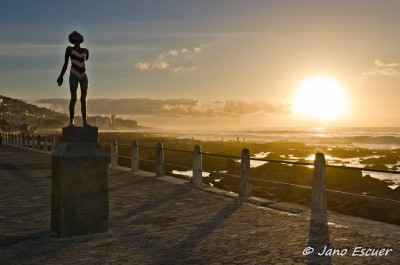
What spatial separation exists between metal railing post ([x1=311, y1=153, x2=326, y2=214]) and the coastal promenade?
276 mm

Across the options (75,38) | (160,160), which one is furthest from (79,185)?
(160,160)

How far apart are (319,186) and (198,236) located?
11.5 ft

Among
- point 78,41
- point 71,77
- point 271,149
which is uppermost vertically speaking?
point 78,41

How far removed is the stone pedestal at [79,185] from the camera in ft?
24.7

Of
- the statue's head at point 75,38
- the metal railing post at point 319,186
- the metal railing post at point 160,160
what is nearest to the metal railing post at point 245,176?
the metal railing post at point 319,186

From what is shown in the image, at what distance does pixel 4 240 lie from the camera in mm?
7305

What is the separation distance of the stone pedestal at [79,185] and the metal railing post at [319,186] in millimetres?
4576

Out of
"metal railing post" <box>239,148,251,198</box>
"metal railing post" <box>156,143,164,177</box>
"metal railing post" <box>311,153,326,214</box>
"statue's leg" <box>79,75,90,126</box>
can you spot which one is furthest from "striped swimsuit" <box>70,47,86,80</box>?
"metal railing post" <box>156,143,164,177</box>

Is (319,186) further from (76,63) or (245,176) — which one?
(76,63)

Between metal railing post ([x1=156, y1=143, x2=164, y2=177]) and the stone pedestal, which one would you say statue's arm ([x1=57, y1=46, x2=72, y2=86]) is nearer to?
the stone pedestal

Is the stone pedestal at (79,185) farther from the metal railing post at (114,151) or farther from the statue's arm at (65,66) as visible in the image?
the metal railing post at (114,151)

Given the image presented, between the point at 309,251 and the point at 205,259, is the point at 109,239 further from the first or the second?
the point at 309,251

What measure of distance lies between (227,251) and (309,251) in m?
1.21

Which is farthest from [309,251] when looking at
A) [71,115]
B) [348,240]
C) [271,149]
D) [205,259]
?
[271,149]
